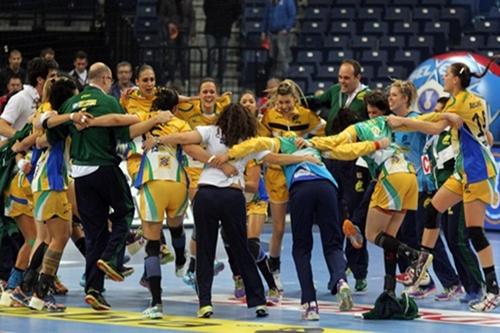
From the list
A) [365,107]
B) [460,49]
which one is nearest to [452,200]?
[365,107]

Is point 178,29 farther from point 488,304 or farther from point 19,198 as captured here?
point 488,304

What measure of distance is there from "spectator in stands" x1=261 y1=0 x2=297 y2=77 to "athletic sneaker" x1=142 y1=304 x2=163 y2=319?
48.8ft

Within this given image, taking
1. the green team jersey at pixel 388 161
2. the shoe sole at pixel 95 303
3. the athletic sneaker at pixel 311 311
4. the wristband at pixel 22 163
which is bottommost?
the shoe sole at pixel 95 303

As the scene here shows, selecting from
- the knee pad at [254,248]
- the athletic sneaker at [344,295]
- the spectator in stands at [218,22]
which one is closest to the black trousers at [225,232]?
the athletic sneaker at [344,295]

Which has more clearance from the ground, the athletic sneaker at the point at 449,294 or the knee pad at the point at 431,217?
the knee pad at the point at 431,217

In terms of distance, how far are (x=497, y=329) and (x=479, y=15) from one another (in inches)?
658

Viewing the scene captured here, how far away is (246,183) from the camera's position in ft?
39.8

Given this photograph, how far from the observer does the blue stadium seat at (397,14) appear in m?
26.3

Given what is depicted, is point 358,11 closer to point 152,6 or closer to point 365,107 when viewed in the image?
point 152,6

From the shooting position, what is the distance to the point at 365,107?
1322 centimetres

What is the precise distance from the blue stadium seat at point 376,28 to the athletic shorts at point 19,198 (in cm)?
1466

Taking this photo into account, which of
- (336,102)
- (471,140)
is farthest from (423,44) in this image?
(471,140)

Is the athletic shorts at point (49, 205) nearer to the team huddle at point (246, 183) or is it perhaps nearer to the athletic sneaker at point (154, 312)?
the team huddle at point (246, 183)

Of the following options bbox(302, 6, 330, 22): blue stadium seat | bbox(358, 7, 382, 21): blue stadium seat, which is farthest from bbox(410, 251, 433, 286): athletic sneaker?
bbox(302, 6, 330, 22): blue stadium seat
